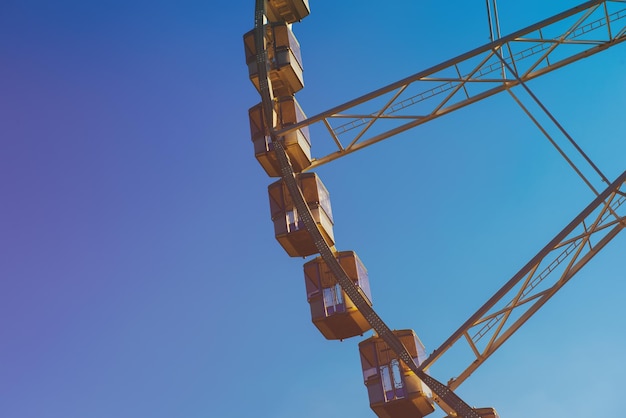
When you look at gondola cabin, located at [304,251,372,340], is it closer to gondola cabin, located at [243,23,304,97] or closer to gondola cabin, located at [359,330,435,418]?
gondola cabin, located at [359,330,435,418]

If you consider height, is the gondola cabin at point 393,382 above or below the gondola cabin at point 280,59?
below

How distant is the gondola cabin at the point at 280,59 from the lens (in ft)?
73.9

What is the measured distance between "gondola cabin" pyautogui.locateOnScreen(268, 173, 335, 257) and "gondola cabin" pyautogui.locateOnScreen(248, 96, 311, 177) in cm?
39

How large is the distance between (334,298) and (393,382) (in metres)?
1.82

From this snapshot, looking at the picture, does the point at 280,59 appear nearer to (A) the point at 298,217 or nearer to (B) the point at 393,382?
(A) the point at 298,217

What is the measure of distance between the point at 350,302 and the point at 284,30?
232 inches

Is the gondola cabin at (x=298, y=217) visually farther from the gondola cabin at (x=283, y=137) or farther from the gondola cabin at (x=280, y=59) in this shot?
the gondola cabin at (x=280, y=59)

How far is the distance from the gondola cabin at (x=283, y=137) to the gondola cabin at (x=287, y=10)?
2709 millimetres

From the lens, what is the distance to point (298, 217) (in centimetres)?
2084

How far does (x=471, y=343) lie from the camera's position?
60.2 feet

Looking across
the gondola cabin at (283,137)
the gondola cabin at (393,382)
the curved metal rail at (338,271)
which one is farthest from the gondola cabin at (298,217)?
the gondola cabin at (393,382)

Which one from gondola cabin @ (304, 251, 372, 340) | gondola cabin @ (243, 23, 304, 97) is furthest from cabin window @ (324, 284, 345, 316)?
gondola cabin @ (243, 23, 304, 97)

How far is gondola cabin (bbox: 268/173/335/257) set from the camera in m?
20.7

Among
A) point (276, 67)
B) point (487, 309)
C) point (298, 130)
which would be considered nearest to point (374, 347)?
point (487, 309)
